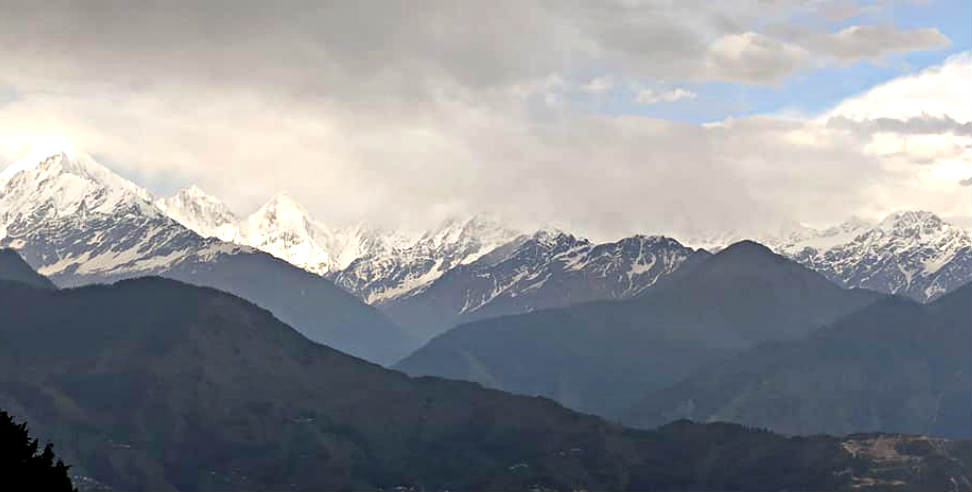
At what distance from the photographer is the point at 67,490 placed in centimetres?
15962

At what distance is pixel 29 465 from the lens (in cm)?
15838

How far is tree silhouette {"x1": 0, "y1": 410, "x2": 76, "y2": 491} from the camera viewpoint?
15600 centimetres

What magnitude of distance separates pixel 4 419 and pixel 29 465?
5.05 metres

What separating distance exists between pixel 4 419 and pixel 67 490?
869 centimetres

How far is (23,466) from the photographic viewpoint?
517 feet

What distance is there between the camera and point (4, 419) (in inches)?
6294

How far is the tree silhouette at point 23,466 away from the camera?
15600cm

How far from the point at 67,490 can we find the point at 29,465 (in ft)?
13.7
